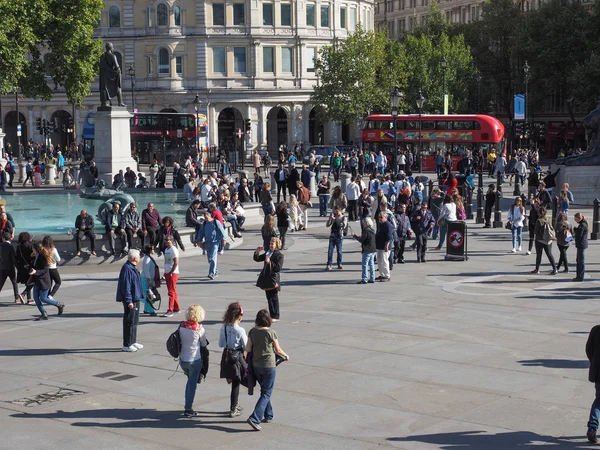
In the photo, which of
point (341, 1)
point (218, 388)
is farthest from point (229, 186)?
point (341, 1)

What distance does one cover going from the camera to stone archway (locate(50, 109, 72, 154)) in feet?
291

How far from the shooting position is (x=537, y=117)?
8825 centimetres

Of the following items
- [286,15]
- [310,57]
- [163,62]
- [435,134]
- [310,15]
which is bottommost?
[435,134]

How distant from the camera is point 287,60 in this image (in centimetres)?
8506

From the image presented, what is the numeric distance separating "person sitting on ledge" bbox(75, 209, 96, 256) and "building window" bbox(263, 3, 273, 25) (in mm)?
60845

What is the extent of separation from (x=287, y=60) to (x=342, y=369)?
71600mm

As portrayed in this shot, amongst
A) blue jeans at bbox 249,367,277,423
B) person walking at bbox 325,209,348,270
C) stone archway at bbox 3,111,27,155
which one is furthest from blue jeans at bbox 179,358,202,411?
stone archway at bbox 3,111,27,155

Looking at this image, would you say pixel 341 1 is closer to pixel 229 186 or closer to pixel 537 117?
pixel 537 117

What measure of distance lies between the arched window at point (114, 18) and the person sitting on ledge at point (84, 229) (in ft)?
201

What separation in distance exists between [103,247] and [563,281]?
10743 mm

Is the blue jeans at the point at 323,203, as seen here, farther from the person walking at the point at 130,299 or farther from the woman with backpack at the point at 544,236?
the person walking at the point at 130,299

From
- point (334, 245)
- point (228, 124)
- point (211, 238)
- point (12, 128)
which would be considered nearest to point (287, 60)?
point (228, 124)

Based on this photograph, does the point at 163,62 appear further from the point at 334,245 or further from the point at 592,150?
the point at 334,245

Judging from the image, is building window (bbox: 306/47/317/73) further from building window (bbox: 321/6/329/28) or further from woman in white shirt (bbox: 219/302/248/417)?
woman in white shirt (bbox: 219/302/248/417)
